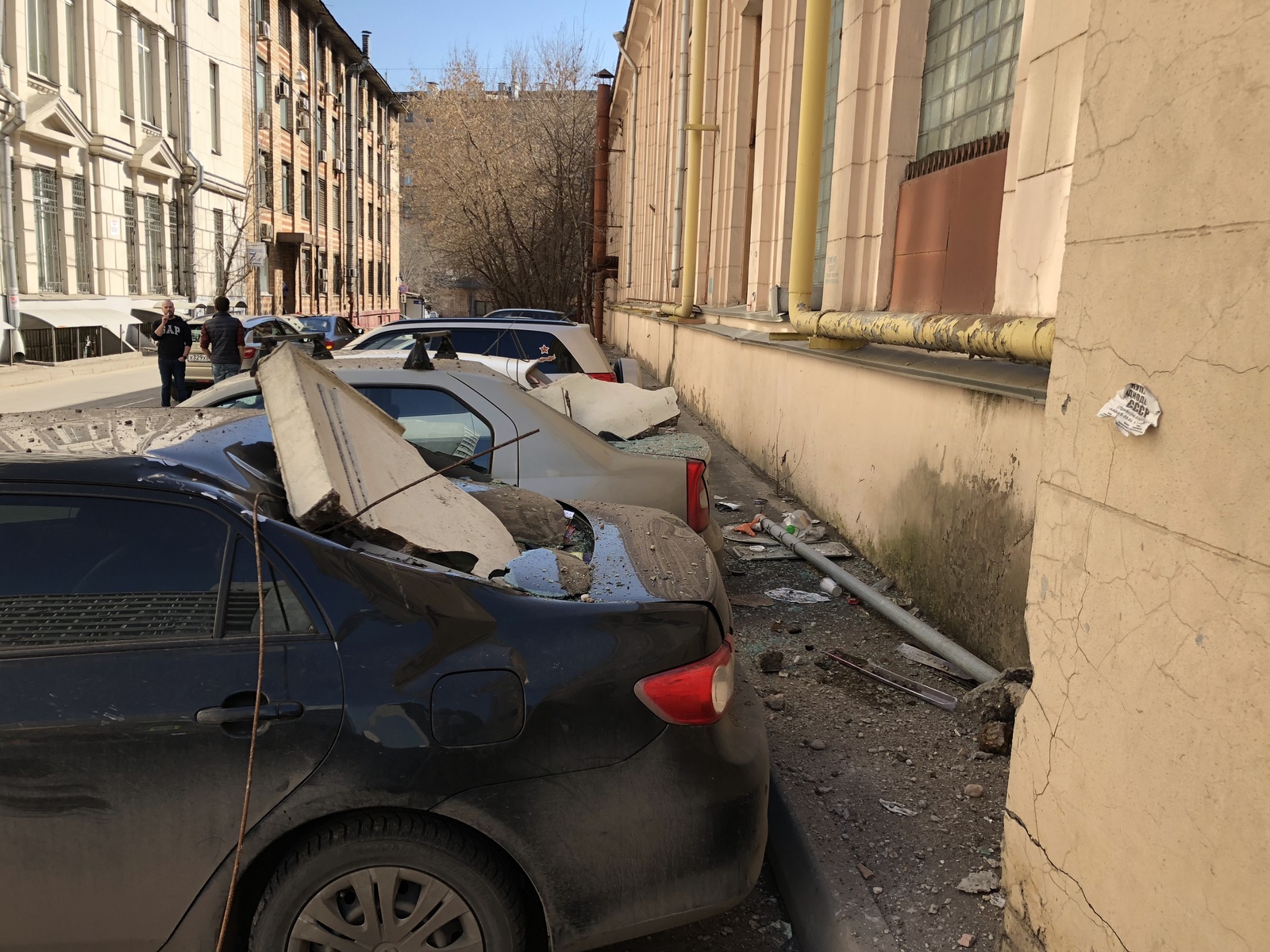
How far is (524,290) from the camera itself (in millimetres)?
36531

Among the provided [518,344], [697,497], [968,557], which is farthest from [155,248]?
[968,557]

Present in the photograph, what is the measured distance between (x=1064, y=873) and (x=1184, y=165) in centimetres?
182

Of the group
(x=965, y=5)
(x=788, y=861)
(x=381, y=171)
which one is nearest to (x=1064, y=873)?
(x=788, y=861)

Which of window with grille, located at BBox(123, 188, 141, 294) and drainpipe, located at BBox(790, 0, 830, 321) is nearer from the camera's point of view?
drainpipe, located at BBox(790, 0, 830, 321)

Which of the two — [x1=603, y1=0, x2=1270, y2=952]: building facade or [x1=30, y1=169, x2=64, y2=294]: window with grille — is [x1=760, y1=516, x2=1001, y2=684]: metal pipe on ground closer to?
[x1=603, y1=0, x2=1270, y2=952]: building facade

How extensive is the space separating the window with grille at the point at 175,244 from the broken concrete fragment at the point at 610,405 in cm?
2795

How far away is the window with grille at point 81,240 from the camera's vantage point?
82.6 feet

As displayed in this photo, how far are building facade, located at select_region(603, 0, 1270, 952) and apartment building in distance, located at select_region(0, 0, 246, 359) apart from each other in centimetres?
1890

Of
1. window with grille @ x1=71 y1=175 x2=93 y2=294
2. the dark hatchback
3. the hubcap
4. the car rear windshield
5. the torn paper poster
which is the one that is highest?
window with grille @ x1=71 y1=175 x2=93 y2=294

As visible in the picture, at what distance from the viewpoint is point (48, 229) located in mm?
24156

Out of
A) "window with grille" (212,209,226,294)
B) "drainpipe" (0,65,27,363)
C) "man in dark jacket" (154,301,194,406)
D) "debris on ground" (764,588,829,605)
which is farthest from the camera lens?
"window with grille" (212,209,226,294)

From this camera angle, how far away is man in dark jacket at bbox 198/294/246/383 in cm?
1515

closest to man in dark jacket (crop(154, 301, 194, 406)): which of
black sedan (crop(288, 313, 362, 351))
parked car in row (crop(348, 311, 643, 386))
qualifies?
parked car in row (crop(348, 311, 643, 386))

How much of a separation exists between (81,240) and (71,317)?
3043mm
